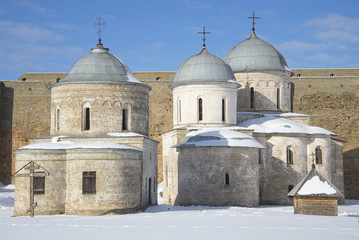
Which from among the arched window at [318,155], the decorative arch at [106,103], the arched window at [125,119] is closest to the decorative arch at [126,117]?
the arched window at [125,119]

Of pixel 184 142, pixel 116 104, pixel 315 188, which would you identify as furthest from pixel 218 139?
pixel 315 188

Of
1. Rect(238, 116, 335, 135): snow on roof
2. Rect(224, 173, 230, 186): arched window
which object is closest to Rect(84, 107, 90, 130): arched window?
Rect(224, 173, 230, 186): arched window

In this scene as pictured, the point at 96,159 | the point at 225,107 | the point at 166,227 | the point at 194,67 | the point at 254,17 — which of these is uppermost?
the point at 254,17

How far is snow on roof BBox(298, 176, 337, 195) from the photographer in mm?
19078

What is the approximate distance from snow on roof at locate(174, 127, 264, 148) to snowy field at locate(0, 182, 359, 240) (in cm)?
409

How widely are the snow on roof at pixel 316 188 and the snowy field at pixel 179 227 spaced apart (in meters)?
0.98

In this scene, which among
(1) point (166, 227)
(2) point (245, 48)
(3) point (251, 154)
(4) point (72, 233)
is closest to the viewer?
(4) point (72, 233)

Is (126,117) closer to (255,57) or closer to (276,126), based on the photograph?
(276,126)

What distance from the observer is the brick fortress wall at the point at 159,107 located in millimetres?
37438

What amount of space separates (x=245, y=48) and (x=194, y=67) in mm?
4346

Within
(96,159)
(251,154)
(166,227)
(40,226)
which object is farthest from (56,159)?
Answer: (251,154)

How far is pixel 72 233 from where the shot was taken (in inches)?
529

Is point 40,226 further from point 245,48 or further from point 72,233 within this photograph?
point 245,48

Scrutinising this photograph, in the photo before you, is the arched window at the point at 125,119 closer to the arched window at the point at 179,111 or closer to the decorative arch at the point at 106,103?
the decorative arch at the point at 106,103
